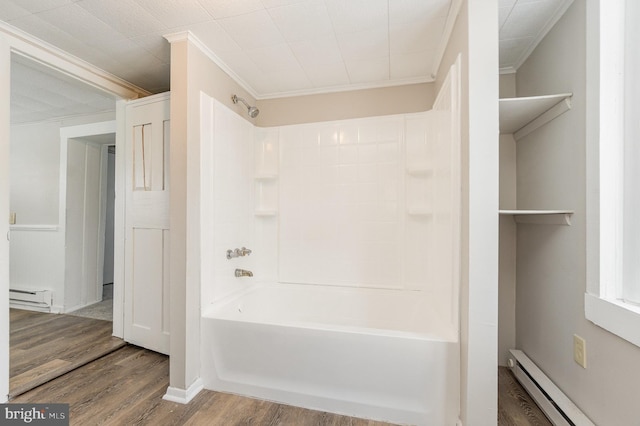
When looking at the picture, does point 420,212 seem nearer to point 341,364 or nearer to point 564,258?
point 564,258

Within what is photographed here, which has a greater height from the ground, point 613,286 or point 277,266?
point 613,286

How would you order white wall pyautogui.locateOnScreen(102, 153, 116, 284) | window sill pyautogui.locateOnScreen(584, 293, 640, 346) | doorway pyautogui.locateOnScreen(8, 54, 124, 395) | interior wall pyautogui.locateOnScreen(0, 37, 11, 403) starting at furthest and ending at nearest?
white wall pyautogui.locateOnScreen(102, 153, 116, 284) → doorway pyautogui.locateOnScreen(8, 54, 124, 395) → interior wall pyautogui.locateOnScreen(0, 37, 11, 403) → window sill pyautogui.locateOnScreen(584, 293, 640, 346)

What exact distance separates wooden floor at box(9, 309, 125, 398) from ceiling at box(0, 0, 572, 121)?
2041mm

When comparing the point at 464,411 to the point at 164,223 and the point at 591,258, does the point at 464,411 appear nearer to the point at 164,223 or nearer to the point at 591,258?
the point at 591,258

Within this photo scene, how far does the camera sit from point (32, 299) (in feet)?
10.9

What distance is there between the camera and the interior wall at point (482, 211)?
135cm

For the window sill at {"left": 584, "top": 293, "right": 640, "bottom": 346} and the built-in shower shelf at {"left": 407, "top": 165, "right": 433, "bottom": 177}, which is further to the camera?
the built-in shower shelf at {"left": 407, "top": 165, "right": 433, "bottom": 177}

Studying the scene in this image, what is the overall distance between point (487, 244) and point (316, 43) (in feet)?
5.12

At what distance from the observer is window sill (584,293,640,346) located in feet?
3.67

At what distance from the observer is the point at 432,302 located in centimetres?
205

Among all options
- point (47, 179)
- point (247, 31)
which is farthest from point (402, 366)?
point (47, 179)

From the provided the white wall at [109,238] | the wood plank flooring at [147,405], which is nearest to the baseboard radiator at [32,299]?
the white wall at [109,238]

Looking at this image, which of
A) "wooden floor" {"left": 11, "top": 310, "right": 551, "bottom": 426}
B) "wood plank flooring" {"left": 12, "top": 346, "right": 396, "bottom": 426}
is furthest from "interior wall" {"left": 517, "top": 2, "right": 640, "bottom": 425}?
"wood plank flooring" {"left": 12, "top": 346, "right": 396, "bottom": 426}

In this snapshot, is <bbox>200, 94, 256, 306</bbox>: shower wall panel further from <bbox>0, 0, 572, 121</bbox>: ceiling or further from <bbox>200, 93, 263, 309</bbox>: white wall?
<bbox>0, 0, 572, 121</bbox>: ceiling
